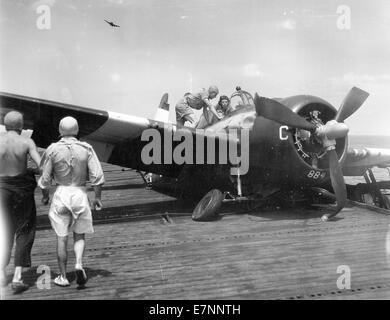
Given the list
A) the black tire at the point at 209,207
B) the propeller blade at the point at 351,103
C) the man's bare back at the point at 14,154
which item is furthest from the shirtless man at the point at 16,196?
the propeller blade at the point at 351,103

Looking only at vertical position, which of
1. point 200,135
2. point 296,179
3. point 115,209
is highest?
point 200,135

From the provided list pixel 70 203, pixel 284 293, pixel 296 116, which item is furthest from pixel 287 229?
pixel 70 203

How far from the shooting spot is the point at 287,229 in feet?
22.1

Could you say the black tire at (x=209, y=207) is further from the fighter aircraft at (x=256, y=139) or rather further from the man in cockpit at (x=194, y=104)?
the man in cockpit at (x=194, y=104)

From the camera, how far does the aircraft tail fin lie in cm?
1416

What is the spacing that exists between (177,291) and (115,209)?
5305mm

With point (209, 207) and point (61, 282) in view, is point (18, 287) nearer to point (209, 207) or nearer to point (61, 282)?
point (61, 282)

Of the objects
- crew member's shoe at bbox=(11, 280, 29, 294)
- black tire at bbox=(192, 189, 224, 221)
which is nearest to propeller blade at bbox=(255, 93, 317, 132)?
black tire at bbox=(192, 189, 224, 221)

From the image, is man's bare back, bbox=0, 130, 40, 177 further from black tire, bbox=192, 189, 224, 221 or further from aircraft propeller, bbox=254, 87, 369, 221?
black tire, bbox=192, 189, 224, 221

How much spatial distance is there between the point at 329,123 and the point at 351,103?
2.44 ft

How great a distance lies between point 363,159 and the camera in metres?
10.1

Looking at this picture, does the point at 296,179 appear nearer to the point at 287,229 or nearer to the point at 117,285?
the point at 287,229

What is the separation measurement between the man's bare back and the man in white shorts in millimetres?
206
